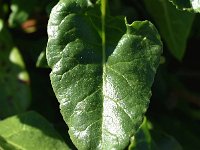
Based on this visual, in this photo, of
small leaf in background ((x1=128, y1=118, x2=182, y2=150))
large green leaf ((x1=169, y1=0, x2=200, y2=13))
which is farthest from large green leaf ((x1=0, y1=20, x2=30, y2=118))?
large green leaf ((x1=169, y1=0, x2=200, y2=13))

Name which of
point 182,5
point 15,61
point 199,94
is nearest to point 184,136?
point 199,94

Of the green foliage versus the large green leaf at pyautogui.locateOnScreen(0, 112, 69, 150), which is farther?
the large green leaf at pyautogui.locateOnScreen(0, 112, 69, 150)

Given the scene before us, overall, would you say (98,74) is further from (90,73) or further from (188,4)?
(188,4)

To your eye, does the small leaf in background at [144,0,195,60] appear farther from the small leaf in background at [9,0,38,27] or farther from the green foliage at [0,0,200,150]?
the small leaf in background at [9,0,38,27]

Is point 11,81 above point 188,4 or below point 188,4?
below

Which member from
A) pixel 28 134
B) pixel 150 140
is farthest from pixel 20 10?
pixel 150 140

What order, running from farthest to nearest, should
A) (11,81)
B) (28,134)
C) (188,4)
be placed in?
(11,81), (28,134), (188,4)

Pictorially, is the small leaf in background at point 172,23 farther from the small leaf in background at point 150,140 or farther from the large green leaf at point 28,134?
the large green leaf at point 28,134
